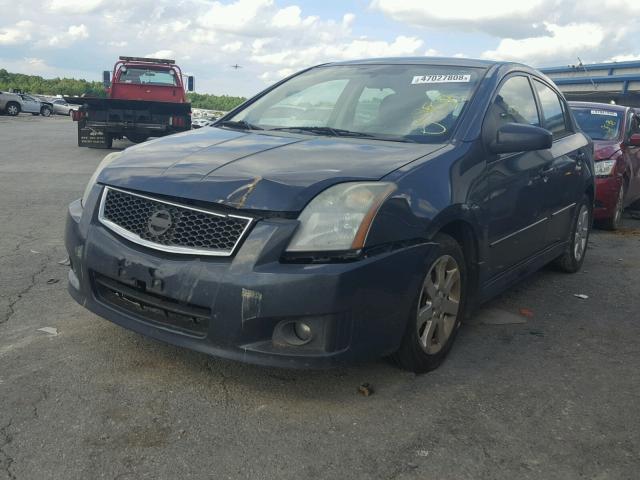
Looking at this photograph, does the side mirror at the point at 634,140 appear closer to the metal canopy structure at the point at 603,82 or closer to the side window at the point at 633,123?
the side window at the point at 633,123

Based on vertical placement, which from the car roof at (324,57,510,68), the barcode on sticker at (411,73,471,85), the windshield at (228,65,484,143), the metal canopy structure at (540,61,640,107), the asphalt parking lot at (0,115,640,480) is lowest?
the asphalt parking lot at (0,115,640,480)

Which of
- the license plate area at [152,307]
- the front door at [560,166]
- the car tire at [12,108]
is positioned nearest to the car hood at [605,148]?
the front door at [560,166]

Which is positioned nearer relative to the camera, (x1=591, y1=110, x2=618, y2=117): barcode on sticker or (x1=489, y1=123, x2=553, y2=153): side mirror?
(x1=489, y1=123, x2=553, y2=153): side mirror

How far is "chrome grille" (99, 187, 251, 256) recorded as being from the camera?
9.34 ft

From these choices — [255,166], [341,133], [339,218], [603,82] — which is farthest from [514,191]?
[603,82]

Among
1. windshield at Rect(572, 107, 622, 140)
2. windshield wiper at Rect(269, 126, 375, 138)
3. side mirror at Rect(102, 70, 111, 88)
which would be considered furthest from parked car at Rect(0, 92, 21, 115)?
windshield wiper at Rect(269, 126, 375, 138)

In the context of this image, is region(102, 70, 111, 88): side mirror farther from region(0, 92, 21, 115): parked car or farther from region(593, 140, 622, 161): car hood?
region(0, 92, 21, 115): parked car

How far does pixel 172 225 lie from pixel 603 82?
3236cm

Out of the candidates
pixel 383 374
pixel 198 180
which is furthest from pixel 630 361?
pixel 198 180

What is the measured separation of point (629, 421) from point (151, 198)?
8.08ft

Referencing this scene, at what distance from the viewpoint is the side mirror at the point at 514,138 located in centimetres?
376

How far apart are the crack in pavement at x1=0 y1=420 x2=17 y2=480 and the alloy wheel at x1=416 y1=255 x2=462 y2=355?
74.0 inches

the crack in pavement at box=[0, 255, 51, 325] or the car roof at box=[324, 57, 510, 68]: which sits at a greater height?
the car roof at box=[324, 57, 510, 68]

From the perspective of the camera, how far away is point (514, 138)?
375 cm
